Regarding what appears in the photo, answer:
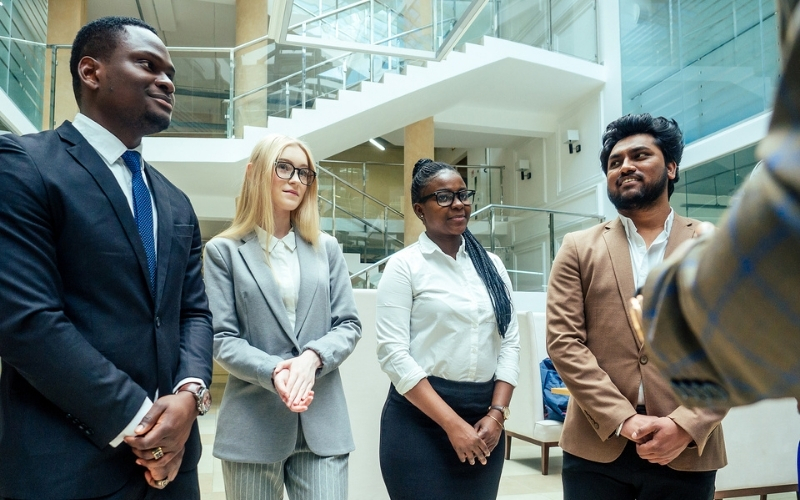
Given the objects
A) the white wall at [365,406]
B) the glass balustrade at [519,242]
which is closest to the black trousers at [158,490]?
the white wall at [365,406]

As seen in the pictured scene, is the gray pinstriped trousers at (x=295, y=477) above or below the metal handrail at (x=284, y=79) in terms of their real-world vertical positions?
below

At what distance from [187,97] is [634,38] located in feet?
21.4

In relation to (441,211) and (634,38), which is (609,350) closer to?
(441,211)

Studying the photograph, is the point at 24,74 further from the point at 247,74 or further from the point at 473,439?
the point at 473,439

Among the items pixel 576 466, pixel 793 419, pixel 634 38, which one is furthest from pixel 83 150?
pixel 634 38

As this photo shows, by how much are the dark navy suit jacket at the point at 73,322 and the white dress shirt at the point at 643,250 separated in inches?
51.5

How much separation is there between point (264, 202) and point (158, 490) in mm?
998

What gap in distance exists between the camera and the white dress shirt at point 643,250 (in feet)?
6.26

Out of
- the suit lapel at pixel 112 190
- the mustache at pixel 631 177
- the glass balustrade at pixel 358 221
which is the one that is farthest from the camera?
the glass balustrade at pixel 358 221

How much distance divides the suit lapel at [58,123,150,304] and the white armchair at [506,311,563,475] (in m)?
3.63

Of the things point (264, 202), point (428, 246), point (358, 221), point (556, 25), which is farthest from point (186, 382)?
point (556, 25)

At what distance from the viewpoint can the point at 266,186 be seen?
2.10 metres

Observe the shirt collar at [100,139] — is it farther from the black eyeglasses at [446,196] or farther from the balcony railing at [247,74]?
the balcony railing at [247,74]

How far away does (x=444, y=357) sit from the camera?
2.11 m
